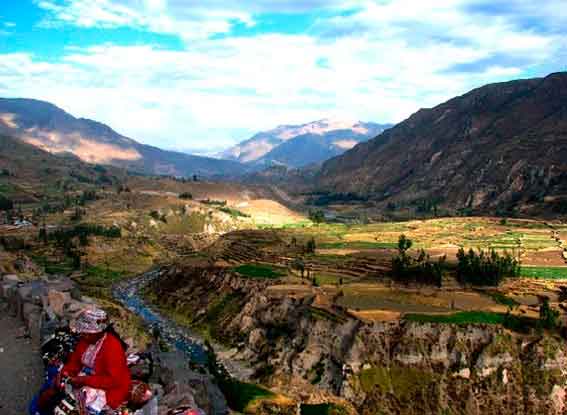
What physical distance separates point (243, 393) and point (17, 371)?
26.6 meters

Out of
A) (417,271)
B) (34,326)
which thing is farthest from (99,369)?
(417,271)

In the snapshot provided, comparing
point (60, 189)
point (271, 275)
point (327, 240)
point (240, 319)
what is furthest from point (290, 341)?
point (60, 189)

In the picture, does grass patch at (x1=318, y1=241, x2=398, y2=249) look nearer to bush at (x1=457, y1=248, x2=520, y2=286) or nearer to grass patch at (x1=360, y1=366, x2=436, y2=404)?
bush at (x1=457, y1=248, x2=520, y2=286)

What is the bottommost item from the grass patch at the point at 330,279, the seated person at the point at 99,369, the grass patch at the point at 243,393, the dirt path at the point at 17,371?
the grass patch at the point at 243,393

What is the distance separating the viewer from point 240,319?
59.7 m

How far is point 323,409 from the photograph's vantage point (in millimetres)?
41031

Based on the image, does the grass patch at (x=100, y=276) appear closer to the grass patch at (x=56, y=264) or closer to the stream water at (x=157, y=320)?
the stream water at (x=157, y=320)

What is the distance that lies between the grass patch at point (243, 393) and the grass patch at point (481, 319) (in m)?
14.2

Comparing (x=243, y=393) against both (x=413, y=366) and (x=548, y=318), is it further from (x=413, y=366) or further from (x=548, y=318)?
(x=548, y=318)

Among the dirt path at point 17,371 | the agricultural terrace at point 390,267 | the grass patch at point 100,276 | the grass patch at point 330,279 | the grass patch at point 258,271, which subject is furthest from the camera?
the grass patch at point 100,276

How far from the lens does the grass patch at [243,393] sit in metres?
36.2

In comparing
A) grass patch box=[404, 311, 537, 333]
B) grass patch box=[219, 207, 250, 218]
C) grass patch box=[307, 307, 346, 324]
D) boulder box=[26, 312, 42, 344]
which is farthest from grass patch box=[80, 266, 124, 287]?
boulder box=[26, 312, 42, 344]

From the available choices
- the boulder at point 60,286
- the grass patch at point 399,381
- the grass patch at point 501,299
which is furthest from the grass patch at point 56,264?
the grass patch at point 501,299

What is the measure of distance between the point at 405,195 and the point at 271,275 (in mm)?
135184
